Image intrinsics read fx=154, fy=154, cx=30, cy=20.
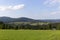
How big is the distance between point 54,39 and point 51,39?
1.00ft

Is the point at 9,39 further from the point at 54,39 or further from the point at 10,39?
the point at 54,39

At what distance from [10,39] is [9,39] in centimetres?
10

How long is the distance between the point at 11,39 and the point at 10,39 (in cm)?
10

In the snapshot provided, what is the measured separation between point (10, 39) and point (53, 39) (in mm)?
4172

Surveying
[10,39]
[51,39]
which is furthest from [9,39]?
[51,39]

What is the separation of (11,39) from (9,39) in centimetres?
19

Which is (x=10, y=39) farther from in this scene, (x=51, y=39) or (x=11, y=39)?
(x=51, y=39)

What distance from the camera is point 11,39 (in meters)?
14.5

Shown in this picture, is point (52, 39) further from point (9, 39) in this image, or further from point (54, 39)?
point (9, 39)

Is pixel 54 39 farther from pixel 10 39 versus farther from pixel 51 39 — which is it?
pixel 10 39

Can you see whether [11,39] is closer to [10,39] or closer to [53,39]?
[10,39]

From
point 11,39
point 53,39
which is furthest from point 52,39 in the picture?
point 11,39

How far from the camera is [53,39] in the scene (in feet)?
49.4

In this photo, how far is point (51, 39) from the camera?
15.1 meters
